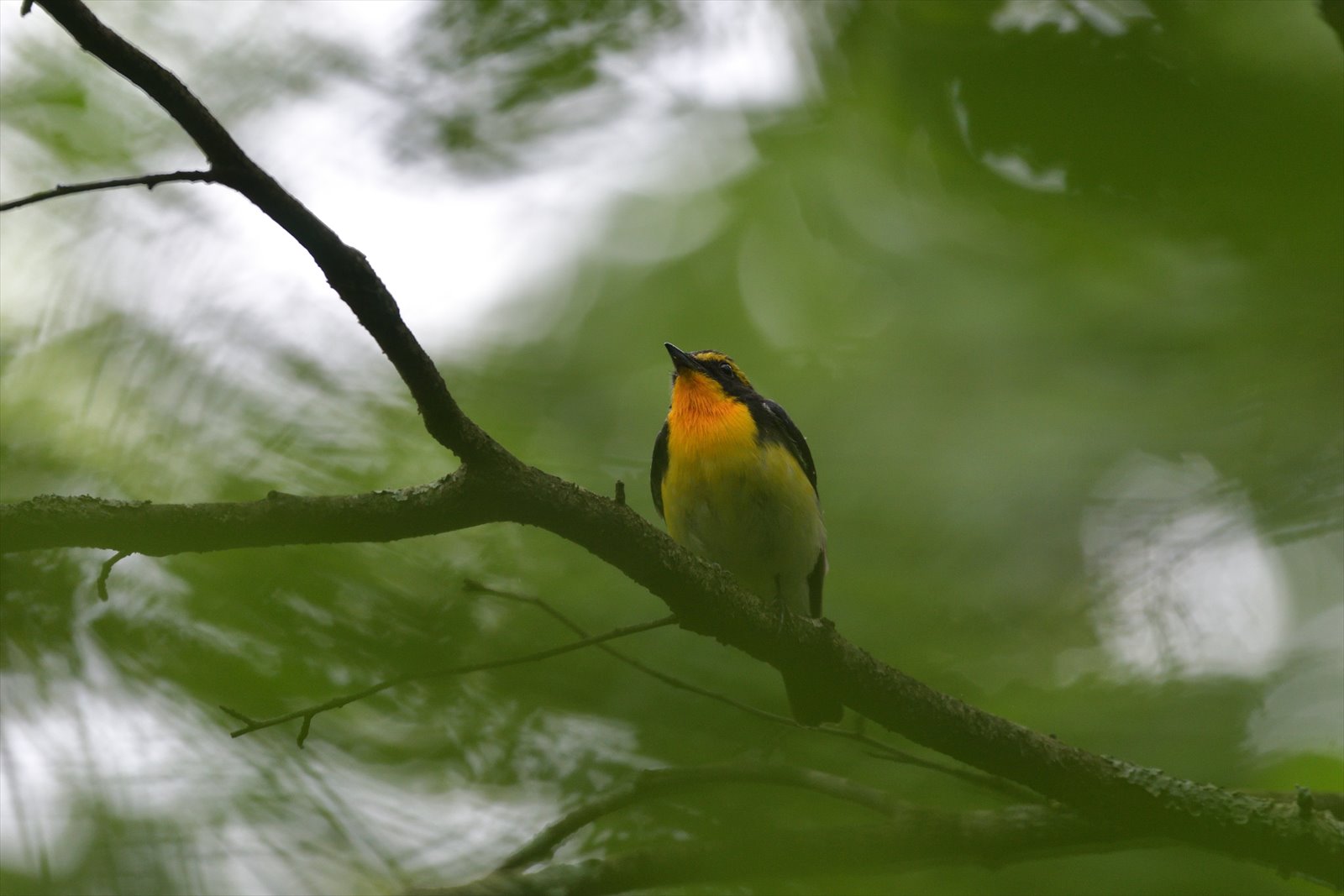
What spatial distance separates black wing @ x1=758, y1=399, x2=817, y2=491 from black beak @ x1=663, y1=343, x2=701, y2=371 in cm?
32

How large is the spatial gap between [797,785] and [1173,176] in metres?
1.55

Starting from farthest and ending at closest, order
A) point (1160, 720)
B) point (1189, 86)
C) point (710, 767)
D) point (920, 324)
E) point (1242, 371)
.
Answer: point (920, 324) → point (1242, 371) → point (1160, 720) → point (1189, 86) → point (710, 767)

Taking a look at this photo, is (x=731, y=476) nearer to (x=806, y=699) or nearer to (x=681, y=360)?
(x=681, y=360)

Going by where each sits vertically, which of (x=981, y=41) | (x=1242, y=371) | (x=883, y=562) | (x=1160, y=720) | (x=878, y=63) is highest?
(x=878, y=63)

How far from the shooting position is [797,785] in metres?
2.23

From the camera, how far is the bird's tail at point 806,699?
274 cm

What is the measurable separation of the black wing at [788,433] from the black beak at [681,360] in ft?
1.06

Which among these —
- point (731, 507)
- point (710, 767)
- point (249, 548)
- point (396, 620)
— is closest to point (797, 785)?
point (710, 767)

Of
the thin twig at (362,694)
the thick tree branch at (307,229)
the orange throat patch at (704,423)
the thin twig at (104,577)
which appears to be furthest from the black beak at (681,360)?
the thin twig at (104,577)

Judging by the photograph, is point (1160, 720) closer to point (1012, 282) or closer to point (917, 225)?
point (1012, 282)

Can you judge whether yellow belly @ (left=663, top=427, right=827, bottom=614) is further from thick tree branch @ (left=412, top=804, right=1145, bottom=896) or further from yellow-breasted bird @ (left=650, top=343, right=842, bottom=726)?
thick tree branch @ (left=412, top=804, right=1145, bottom=896)

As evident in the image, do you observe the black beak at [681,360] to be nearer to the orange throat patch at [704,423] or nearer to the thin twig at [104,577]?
the orange throat patch at [704,423]

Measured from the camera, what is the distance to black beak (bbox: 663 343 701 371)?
14.1 feet

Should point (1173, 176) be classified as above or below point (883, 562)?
above
